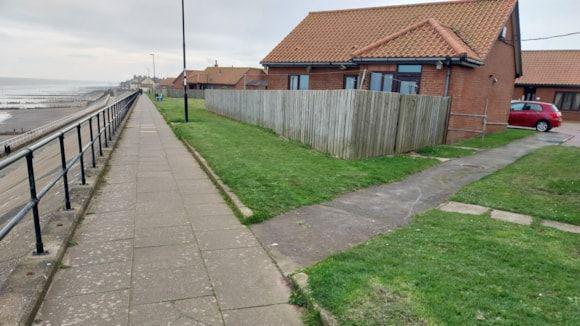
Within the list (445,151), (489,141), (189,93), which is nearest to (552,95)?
(489,141)

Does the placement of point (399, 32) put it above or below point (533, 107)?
above

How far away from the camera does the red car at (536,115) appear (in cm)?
2133

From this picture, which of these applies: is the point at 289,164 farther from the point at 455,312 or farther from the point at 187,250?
the point at 455,312

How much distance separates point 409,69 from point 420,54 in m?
0.82

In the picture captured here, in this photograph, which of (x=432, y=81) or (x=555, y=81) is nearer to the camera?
(x=432, y=81)

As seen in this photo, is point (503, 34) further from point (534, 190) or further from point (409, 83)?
point (534, 190)

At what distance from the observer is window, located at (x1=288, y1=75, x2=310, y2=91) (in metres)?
21.5

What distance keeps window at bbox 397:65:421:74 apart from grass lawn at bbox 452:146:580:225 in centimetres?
567

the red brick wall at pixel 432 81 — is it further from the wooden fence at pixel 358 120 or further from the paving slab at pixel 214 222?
the paving slab at pixel 214 222

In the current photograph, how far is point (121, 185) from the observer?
7219 mm

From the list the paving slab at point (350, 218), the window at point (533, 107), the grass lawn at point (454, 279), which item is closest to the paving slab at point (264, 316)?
the grass lawn at point (454, 279)

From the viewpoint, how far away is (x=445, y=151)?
1266 centimetres

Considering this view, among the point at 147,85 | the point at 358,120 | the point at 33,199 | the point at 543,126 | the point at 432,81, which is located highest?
the point at 432,81

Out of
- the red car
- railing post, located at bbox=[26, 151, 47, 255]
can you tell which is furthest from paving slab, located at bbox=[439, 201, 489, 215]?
the red car
